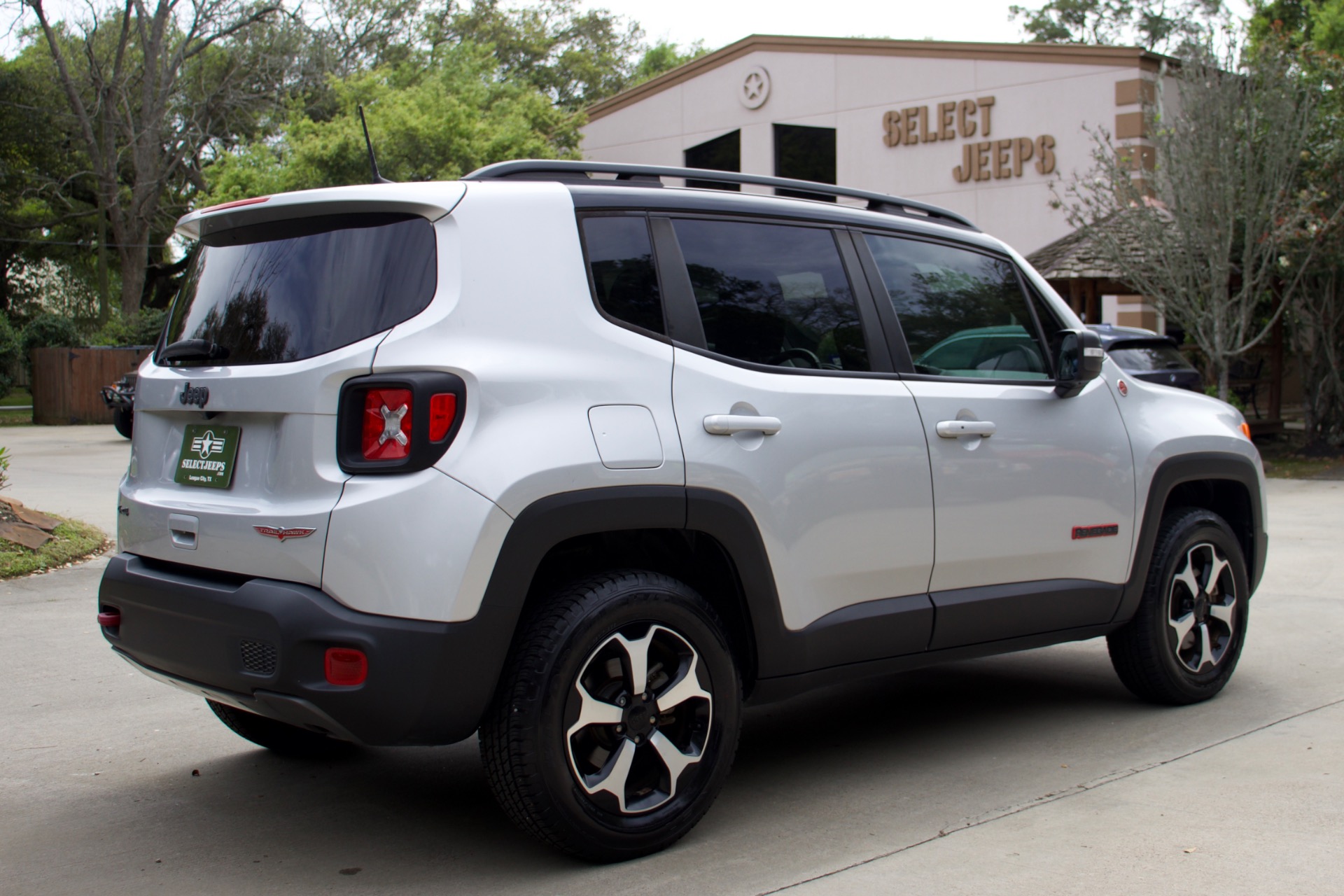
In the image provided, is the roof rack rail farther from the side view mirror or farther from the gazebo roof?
the gazebo roof

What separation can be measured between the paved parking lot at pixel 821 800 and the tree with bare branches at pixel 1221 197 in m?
11.5

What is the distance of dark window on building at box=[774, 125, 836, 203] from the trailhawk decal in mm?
22106

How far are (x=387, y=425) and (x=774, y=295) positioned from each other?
1.41 metres

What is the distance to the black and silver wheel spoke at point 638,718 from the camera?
355 centimetres

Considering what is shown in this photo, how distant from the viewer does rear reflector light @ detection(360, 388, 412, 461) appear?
333cm

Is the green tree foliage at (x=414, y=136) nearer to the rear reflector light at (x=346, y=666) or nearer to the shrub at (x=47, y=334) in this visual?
the shrub at (x=47, y=334)

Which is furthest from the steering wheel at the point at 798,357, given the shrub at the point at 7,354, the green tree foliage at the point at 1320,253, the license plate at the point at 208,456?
the shrub at the point at 7,354

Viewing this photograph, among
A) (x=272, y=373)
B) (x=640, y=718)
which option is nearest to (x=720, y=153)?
(x=272, y=373)

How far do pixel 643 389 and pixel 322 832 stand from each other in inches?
66.7

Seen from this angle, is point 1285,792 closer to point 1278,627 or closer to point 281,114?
point 1278,627

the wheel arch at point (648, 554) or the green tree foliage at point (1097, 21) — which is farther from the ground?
the green tree foliage at point (1097, 21)

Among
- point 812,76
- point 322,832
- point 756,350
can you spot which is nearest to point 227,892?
point 322,832

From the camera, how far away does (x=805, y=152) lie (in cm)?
2734

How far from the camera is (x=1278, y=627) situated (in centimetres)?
708
